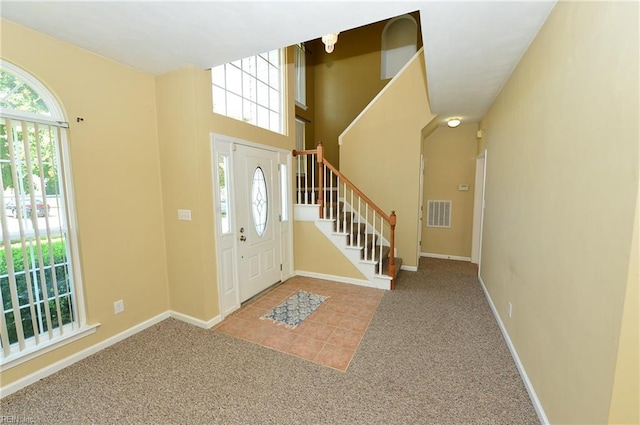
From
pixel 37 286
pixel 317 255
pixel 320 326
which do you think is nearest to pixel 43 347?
pixel 37 286

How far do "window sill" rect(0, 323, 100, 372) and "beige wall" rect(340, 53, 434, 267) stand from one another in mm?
4109

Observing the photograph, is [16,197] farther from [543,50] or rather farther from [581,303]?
[543,50]

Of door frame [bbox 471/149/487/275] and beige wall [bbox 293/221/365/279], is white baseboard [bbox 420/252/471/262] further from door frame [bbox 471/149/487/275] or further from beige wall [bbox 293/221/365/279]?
beige wall [bbox 293/221/365/279]

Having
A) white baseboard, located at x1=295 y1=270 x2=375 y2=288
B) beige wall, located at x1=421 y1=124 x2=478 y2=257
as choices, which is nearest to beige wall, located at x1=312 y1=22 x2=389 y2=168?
beige wall, located at x1=421 y1=124 x2=478 y2=257

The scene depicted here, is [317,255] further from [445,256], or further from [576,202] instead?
[576,202]

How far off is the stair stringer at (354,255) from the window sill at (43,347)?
2.87 meters

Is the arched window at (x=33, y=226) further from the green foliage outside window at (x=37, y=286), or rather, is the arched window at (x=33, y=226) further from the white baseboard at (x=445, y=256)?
the white baseboard at (x=445, y=256)

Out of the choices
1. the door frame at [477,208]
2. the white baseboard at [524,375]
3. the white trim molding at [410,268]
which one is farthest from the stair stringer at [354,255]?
the door frame at [477,208]

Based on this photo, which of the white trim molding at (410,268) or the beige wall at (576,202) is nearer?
the beige wall at (576,202)

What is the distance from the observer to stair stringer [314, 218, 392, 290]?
153 inches

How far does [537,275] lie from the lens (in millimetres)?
1872

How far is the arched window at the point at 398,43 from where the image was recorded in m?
5.63

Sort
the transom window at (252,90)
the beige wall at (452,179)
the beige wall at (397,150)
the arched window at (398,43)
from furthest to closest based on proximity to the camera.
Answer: the arched window at (398,43)
the beige wall at (452,179)
the beige wall at (397,150)
the transom window at (252,90)

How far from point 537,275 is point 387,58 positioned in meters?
5.55
